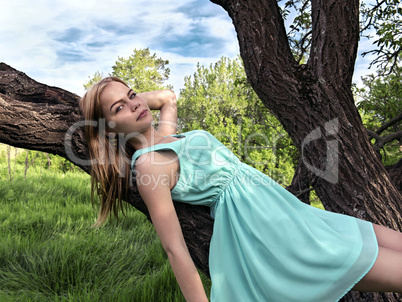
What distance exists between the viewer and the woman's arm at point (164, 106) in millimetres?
2223

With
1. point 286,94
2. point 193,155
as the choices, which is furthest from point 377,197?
point 193,155

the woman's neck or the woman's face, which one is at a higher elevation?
the woman's face

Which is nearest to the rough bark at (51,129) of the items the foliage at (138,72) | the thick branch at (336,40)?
the thick branch at (336,40)

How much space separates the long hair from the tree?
28cm

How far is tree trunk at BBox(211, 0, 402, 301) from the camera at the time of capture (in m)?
2.27

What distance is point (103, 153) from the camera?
1.89m

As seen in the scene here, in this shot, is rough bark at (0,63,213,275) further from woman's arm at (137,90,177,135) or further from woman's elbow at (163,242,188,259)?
woman's arm at (137,90,177,135)

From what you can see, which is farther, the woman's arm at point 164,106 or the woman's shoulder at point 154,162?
the woman's arm at point 164,106

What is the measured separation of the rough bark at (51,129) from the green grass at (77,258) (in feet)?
2.80

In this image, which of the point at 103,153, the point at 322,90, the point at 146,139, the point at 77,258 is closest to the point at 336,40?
the point at 322,90

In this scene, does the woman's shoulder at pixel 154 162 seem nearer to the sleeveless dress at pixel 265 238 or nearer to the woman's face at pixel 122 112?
the sleeveless dress at pixel 265 238

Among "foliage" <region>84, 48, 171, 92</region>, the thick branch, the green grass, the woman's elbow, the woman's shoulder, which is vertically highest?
"foliage" <region>84, 48, 171, 92</region>

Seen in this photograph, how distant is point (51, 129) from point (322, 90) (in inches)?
67.8

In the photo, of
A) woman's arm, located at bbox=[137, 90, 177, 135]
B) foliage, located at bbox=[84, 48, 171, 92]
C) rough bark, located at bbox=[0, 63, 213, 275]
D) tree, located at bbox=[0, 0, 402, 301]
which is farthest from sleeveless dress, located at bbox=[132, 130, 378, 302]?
foliage, located at bbox=[84, 48, 171, 92]
